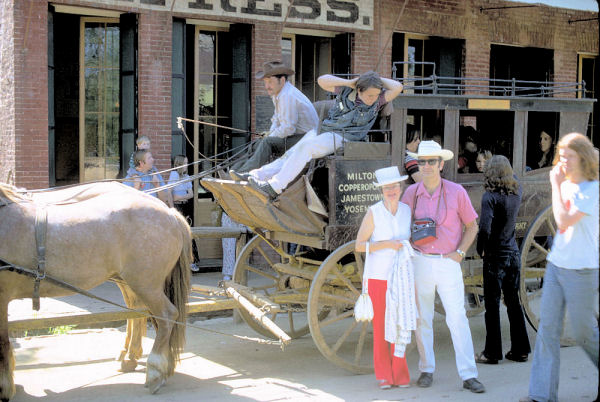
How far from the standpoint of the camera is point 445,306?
617cm

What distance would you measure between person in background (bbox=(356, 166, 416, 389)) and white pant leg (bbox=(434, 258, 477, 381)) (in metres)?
0.30

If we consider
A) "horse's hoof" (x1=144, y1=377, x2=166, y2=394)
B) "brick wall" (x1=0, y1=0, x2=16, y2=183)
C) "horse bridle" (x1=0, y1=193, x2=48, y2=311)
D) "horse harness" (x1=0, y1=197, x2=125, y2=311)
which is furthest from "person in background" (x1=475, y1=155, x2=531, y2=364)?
"brick wall" (x1=0, y1=0, x2=16, y2=183)

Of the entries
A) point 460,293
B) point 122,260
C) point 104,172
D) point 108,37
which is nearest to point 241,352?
point 122,260

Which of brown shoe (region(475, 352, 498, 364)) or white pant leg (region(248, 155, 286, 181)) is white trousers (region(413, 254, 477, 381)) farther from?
white pant leg (region(248, 155, 286, 181))

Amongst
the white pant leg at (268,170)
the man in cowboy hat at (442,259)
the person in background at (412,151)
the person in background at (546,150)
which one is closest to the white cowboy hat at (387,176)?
the man in cowboy hat at (442,259)

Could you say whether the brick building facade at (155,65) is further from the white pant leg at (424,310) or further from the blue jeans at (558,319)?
the blue jeans at (558,319)

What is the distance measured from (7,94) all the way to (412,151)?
5905 mm

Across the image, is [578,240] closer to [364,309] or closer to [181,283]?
[364,309]

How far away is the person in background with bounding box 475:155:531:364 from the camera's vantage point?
6838mm

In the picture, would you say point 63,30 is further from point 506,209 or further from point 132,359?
point 506,209

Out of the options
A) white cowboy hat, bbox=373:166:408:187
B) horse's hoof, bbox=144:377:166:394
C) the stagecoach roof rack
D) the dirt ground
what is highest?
the stagecoach roof rack

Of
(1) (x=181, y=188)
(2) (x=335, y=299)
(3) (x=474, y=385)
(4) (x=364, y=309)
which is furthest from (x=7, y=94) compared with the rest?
(3) (x=474, y=385)

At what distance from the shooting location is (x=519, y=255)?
704 cm

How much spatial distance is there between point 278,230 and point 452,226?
173cm
